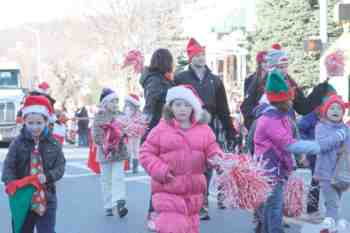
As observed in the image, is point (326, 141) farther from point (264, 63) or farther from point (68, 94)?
point (68, 94)

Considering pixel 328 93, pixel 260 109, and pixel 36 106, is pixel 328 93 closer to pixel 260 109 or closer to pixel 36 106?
pixel 260 109

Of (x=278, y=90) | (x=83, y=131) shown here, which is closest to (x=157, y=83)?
(x=278, y=90)

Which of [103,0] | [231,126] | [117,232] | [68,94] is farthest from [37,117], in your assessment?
[68,94]

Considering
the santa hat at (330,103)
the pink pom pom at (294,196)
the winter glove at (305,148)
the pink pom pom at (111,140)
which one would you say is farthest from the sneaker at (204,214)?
the winter glove at (305,148)

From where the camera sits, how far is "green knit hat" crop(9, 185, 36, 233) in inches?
240

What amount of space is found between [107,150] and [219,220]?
5.68ft

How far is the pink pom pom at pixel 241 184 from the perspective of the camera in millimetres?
5656

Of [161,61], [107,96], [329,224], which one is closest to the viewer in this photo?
[329,224]

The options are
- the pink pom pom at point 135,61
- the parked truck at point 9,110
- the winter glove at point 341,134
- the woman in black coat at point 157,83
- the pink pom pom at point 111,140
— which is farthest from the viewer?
the parked truck at point 9,110

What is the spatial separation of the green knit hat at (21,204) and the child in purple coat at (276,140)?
208cm

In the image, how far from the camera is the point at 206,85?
877 cm

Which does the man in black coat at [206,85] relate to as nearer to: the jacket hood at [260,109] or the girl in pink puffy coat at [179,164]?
the jacket hood at [260,109]

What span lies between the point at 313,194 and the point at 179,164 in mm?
3759

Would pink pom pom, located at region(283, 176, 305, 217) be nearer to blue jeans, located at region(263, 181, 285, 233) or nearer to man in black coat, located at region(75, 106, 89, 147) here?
blue jeans, located at region(263, 181, 285, 233)
